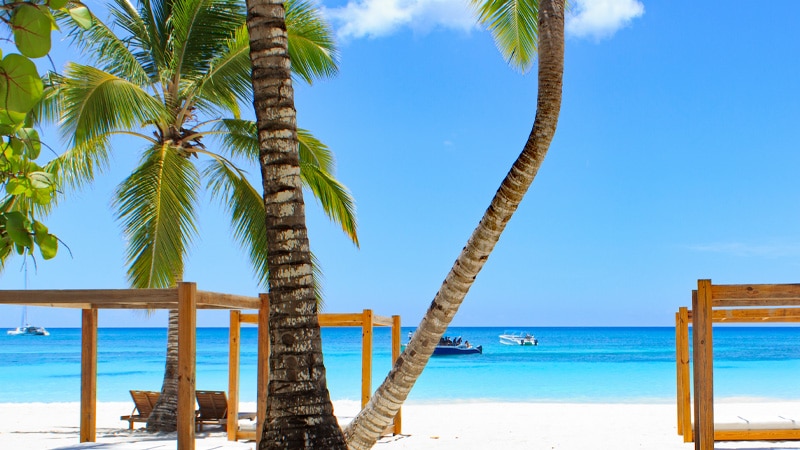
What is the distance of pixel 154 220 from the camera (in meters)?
11.6

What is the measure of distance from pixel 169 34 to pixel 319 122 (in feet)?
195

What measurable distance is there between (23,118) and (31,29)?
0.35 ft

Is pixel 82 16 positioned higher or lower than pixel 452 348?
higher

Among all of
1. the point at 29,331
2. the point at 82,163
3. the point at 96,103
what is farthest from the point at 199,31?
the point at 29,331

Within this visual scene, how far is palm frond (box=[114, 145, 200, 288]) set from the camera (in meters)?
11.4

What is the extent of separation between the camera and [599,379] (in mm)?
40688

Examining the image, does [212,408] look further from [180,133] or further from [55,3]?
[55,3]

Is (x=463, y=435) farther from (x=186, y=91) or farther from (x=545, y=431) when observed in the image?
(x=186, y=91)

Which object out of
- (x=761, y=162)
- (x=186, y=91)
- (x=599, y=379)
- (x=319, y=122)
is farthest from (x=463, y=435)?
(x=319, y=122)

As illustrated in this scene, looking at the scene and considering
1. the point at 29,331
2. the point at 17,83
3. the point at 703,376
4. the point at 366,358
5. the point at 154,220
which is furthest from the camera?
the point at 29,331

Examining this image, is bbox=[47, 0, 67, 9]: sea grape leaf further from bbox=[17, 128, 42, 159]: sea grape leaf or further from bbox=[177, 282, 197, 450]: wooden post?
bbox=[177, 282, 197, 450]: wooden post

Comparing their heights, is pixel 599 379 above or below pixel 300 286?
below

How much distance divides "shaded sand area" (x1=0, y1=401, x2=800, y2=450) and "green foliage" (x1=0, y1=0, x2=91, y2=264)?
24.9 ft

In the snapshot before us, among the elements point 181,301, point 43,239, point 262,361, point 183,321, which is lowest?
point 262,361
